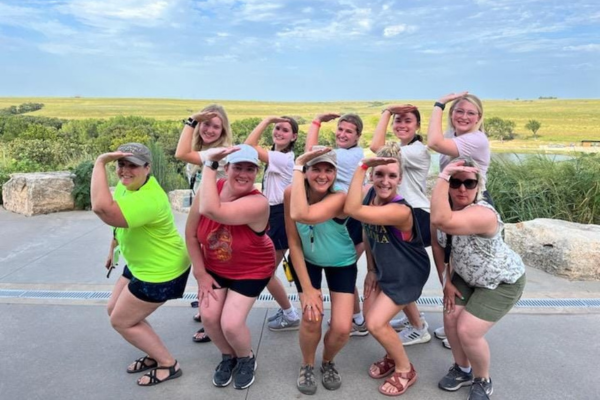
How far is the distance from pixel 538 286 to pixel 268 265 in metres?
3.02

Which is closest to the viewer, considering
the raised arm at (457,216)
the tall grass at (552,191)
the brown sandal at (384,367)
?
the raised arm at (457,216)

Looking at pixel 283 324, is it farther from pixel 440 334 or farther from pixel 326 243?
pixel 440 334

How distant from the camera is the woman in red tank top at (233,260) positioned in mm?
2748

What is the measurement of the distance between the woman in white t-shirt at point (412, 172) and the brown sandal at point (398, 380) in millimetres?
502

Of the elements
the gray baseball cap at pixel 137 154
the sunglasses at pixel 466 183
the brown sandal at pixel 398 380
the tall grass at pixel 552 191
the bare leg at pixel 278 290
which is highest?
the gray baseball cap at pixel 137 154

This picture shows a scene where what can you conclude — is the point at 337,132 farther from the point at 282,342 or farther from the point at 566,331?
the point at 566,331

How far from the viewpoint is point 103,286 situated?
174 inches

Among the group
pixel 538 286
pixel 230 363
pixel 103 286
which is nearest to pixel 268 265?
pixel 230 363

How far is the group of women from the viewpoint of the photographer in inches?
103

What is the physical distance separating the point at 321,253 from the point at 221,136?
135 centimetres

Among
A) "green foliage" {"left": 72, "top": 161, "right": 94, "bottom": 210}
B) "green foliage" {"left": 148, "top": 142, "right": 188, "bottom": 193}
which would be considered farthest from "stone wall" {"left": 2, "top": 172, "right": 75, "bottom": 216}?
"green foliage" {"left": 148, "top": 142, "right": 188, "bottom": 193}

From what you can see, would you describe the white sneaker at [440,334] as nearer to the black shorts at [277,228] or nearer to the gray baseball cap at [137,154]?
the black shorts at [277,228]

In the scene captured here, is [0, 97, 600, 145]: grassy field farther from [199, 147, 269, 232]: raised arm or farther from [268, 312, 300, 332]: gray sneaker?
[199, 147, 269, 232]: raised arm

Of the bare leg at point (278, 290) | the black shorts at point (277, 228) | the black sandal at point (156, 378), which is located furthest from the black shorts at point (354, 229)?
the black sandal at point (156, 378)
